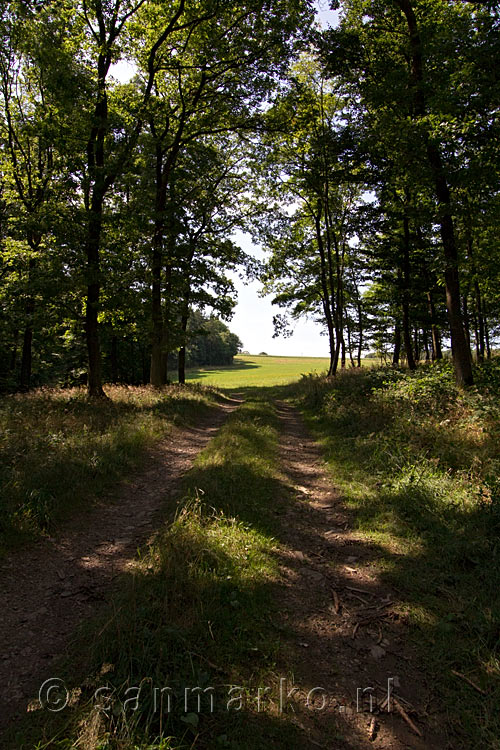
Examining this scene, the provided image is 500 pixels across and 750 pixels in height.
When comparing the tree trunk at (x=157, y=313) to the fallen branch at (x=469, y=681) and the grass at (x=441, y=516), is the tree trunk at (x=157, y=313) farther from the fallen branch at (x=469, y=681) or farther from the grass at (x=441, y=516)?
the fallen branch at (x=469, y=681)

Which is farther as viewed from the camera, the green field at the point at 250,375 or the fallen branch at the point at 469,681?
the green field at the point at 250,375

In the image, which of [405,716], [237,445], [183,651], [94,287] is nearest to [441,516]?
[405,716]

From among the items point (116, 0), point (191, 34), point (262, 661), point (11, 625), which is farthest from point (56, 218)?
point (262, 661)

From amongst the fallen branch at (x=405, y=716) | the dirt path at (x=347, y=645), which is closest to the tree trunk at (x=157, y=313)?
the dirt path at (x=347, y=645)

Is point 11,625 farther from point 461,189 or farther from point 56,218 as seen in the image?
point 461,189

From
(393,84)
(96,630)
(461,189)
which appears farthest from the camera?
(461,189)

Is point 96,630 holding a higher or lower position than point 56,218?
lower

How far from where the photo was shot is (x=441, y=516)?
5.09 metres

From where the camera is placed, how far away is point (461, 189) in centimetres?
1072

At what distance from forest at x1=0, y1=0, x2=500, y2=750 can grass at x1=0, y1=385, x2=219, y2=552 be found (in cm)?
6

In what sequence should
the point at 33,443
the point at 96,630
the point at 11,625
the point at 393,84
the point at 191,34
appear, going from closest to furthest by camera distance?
1. the point at 96,630
2. the point at 11,625
3. the point at 33,443
4. the point at 393,84
5. the point at 191,34

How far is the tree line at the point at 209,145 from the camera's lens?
370 inches

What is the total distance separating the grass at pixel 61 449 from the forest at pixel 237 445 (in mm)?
65

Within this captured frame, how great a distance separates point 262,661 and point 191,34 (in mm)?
19406
